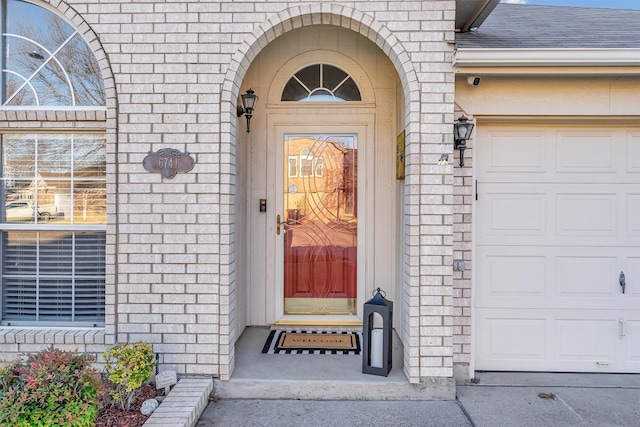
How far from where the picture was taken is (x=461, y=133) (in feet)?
10.4

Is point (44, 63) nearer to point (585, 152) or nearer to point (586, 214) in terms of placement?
point (585, 152)

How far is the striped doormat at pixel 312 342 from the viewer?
3.74 metres

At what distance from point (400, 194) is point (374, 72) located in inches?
52.0

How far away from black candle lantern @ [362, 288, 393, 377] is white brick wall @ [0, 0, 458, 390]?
0.53ft

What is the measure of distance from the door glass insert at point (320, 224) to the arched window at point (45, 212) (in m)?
A: 1.79

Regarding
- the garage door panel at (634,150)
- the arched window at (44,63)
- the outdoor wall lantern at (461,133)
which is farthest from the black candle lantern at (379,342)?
the arched window at (44,63)

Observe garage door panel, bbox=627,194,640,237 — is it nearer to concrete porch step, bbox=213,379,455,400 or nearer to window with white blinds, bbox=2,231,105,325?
concrete porch step, bbox=213,379,455,400

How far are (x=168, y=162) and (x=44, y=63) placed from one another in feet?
4.44

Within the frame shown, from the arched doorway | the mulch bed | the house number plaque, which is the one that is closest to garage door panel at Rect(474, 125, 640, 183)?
the arched doorway

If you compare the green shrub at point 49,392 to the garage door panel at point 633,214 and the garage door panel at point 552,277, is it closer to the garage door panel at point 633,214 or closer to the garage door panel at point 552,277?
the garage door panel at point 552,277

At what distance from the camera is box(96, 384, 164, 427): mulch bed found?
265cm

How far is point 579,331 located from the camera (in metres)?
3.59

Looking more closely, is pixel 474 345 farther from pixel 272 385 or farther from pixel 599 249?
pixel 272 385

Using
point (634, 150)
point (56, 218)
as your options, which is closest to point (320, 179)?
point (56, 218)
